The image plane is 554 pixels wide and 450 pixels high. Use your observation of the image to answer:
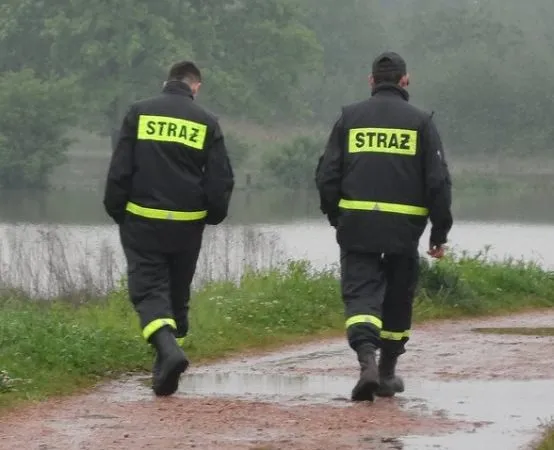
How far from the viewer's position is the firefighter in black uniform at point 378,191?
7.80 meters

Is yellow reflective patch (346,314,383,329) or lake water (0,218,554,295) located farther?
lake water (0,218,554,295)

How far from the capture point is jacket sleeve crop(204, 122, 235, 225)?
803 centimetres

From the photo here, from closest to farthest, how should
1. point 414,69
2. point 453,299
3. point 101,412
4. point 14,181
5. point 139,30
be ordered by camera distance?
point 101,412 < point 453,299 < point 14,181 < point 139,30 < point 414,69

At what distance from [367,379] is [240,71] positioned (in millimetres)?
54210

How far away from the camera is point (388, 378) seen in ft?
26.4

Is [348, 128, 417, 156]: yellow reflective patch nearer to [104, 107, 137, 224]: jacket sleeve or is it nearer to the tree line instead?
[104, 107, 137, 224]: jacket sleeve

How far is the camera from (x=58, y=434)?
6.88 m

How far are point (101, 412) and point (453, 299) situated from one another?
19.3ft

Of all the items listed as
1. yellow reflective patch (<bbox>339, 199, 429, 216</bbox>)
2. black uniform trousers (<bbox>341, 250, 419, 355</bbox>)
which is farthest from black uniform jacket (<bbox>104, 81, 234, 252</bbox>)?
black uniform trousers (<bbox>341, 250, 419, 355</bbox>)

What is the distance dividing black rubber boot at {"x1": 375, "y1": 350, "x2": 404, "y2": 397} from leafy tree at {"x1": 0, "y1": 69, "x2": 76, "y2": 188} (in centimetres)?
4429

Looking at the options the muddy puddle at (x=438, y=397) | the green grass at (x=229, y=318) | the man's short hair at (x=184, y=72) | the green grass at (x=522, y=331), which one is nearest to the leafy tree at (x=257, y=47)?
the green grass at (x=229, y=318)

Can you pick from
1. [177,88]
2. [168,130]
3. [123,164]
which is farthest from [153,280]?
[177,88]

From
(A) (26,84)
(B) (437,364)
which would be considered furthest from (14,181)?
(B) (437,364)

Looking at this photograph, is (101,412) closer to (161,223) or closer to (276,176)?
(161,223)
